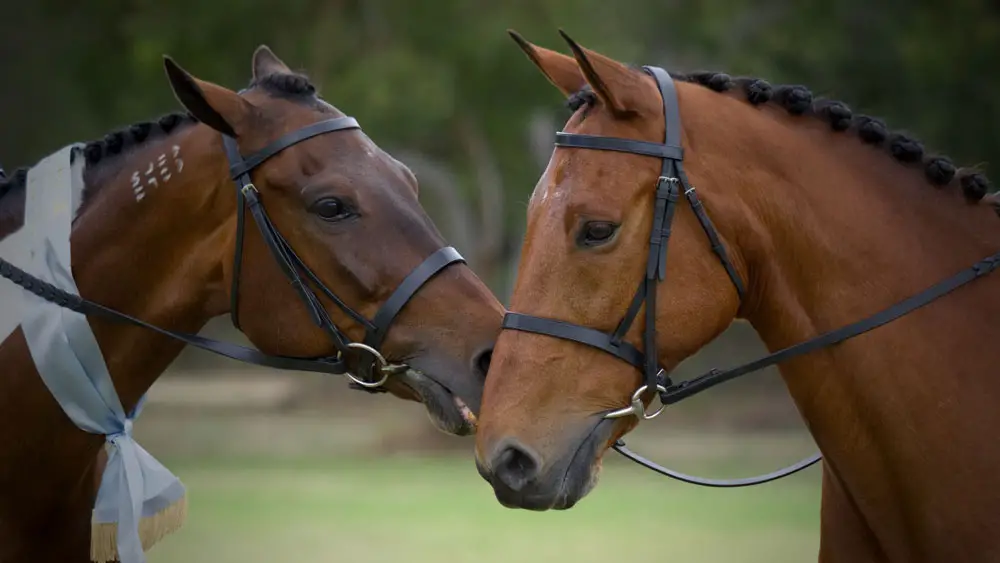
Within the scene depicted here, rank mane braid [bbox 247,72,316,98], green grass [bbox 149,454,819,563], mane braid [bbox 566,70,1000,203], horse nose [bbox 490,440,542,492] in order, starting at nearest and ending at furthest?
horse nose [bbox 490,440,542,492]
mane braid [bbox 566,70,1000,203]
mane braid [bbox 247,72,316,98]
green grass [bbox 149,454,819,563]

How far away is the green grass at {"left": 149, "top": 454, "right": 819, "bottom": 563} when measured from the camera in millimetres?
11430

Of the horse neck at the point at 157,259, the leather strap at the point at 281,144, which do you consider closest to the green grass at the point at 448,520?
the horse neck at the point at 157,259

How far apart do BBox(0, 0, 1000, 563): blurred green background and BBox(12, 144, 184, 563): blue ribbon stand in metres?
11.6

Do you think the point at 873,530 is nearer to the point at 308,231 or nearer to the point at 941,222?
the point at 941,222

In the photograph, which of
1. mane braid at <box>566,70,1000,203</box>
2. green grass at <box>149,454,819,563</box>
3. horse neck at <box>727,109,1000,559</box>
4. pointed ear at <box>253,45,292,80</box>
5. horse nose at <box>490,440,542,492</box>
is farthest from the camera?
green grass at <box>149,454,819,563</box>

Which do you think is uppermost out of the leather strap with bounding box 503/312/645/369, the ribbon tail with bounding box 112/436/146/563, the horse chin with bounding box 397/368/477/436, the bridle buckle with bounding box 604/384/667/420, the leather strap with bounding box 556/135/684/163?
the leather strap with bounding box 556/135/684/163

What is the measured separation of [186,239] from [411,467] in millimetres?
14251

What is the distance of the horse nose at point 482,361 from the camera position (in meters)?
4.02

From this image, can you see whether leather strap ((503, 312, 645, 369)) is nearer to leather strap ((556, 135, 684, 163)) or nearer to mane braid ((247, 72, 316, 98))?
leather strap ((556, 135, 684, 163))

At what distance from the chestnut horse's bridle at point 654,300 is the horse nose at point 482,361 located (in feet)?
1.91

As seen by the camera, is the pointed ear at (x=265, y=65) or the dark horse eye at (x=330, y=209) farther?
the pointed ear at (x=265, y=65)

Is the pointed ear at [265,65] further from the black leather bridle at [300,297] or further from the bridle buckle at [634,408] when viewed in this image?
the bridle buckle at [634,408]

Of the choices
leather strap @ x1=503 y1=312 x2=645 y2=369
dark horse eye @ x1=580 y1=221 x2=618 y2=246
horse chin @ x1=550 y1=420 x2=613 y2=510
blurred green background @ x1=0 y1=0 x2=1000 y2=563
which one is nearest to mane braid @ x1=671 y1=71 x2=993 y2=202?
dark horse eye @ x1=580 y1=221 x2=618 y2=246

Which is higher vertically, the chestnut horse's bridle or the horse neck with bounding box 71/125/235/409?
the chestnut horse's bridle
